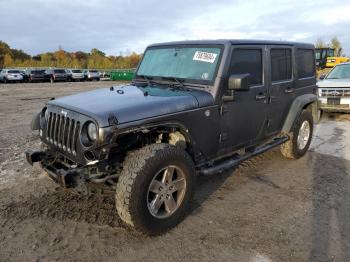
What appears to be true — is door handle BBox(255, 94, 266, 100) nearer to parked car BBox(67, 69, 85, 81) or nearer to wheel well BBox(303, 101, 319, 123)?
wheel well BBox(303, 101, 319, 123)

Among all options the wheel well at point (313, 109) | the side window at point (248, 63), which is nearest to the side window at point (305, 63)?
the wheel well at point (313, 109)

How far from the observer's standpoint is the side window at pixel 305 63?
5.63 meters

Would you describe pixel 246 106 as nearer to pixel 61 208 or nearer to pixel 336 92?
pixel 61 208

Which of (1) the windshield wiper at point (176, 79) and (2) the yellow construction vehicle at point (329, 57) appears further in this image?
(2) the yellow construction vehicle at point (329, 57)

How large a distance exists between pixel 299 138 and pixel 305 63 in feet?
4.37

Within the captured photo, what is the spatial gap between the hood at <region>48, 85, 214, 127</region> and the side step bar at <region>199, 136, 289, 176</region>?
80cm

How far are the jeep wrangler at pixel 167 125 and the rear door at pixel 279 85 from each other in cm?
2

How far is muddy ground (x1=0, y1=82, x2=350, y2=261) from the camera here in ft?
10.4

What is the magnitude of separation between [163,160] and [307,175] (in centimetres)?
287

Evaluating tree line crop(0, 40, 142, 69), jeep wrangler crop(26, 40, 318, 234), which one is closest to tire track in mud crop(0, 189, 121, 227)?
jeep wrangler crop(26, 40, 318, 234)

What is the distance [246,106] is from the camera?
14.3ft

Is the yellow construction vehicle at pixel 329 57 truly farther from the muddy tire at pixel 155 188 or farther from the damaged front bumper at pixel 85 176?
the damaged front bumper at pixel 85 176

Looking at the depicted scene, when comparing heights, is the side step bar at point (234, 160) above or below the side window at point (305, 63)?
below

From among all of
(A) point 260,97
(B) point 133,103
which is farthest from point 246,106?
(B) point 133,103
